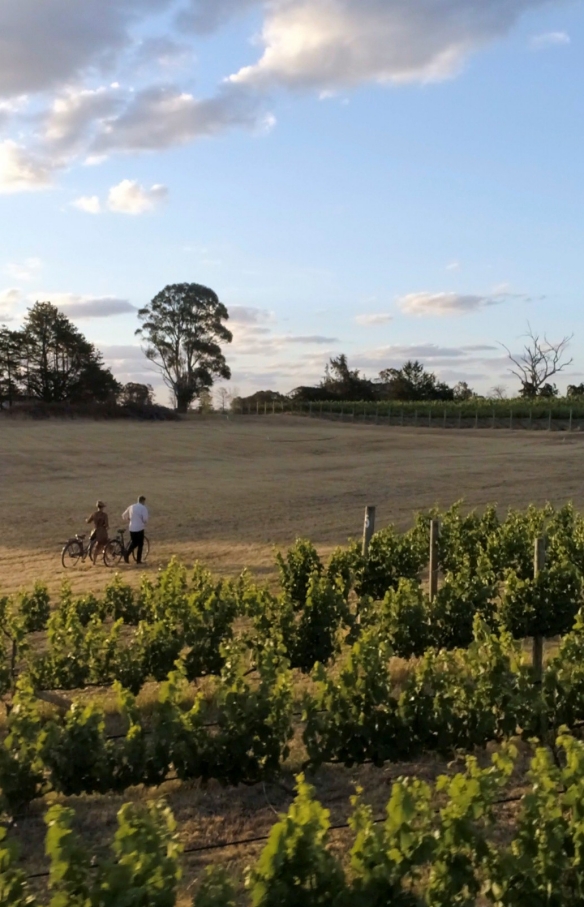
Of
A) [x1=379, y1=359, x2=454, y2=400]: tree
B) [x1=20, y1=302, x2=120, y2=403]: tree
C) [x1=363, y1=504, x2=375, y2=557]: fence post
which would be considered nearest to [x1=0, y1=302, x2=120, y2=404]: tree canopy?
[x1=20, y1=302, x2=120, y2=403]: tree

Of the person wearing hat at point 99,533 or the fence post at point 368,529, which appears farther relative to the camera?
the person wearing hat at point 99,533

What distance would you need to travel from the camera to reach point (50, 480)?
36.0 m

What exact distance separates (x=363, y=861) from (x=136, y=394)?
6868 centimetres

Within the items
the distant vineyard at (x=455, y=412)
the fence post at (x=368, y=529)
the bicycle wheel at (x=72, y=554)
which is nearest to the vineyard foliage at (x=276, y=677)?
the fence post at (x=368, y=529)

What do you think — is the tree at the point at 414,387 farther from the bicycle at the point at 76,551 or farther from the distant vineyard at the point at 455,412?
the bicycle at the point at 76,551

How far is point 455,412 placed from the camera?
65062mm

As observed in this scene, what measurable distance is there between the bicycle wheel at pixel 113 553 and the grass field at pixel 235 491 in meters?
0.83

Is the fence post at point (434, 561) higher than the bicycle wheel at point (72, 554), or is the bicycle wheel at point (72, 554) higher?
the fence post at point (434, 561)

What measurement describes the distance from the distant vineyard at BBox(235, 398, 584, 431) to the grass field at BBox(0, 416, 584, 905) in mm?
4047

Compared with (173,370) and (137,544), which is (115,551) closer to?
(137,544)

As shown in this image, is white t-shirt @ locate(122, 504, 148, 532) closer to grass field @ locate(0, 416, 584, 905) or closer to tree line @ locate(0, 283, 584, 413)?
grass field @ locate(0, 416, 584, 905)

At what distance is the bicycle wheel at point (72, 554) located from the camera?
19.5 metres

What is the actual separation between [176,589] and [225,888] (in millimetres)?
6601

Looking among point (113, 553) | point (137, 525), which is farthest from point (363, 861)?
point (113, 553)
